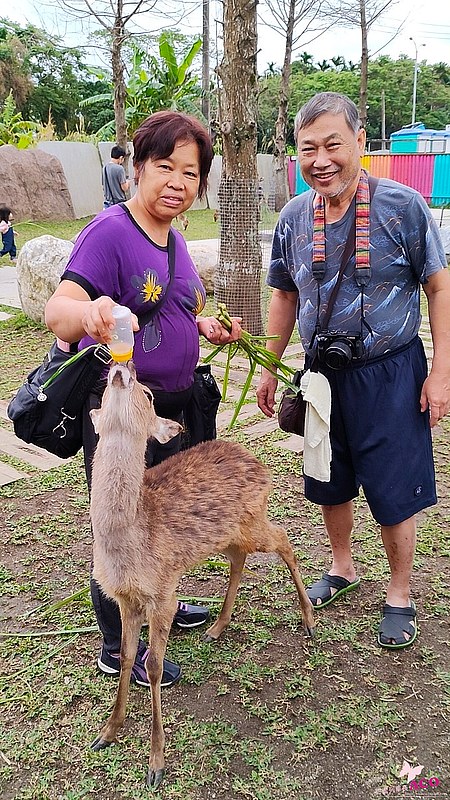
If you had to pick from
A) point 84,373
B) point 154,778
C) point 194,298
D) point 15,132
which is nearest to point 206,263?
point 194,298

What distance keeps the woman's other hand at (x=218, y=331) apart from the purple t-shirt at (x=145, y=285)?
121mm

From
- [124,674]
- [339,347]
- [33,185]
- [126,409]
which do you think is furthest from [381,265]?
[33,185]

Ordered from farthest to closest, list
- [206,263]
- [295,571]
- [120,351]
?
1. [206,263]
2. [295,571]
3. [120,351]

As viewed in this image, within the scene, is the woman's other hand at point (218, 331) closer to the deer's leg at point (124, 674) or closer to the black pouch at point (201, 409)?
the black pouch at point (201, 409)

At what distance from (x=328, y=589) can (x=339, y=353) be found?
4.01 feet

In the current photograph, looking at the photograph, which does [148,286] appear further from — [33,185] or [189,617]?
[33,185]

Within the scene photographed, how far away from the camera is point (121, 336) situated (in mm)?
2053

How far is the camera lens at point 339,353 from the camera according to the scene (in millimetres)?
2688

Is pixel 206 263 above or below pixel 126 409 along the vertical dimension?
below

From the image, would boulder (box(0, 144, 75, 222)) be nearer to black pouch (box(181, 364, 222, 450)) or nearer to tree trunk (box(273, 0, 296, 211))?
tree trunk (box(273, 0, 296, 211))

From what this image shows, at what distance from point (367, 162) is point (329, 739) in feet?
74.0

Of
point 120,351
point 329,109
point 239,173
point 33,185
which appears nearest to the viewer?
point 120,351

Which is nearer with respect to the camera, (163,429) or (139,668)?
(163,429)

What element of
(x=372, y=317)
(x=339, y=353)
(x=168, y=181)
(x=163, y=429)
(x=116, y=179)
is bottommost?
(x=163, y=429)
